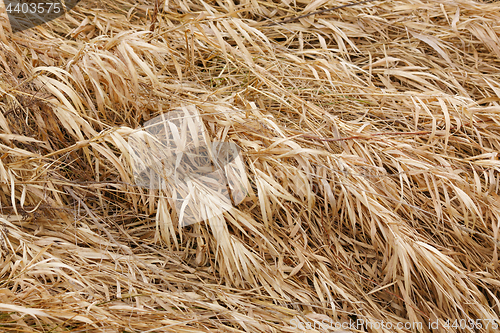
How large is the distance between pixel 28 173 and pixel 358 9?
3.88 feet

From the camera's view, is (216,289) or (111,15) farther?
(111,15)

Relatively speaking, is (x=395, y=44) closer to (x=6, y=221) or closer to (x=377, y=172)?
(x=377, y=172)

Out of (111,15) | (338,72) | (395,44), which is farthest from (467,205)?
(111,15)

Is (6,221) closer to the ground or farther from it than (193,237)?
farther from it

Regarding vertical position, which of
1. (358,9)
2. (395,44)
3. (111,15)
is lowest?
(395,44)

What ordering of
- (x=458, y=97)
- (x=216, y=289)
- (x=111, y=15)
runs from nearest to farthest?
1. (x=216, y=289)
2. (x=458, y=97)
3. (x=111, y=15)

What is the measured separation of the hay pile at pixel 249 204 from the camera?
35.9 inches

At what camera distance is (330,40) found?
140 cm

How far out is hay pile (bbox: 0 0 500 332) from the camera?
911 millimetres

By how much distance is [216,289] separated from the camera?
0.95 meters

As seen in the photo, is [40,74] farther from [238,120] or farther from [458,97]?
[458,97]

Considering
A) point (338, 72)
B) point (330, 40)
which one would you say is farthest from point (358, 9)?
point (338, 72)

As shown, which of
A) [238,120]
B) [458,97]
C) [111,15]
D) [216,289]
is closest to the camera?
[216,289]

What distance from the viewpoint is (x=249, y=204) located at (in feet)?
3.46
